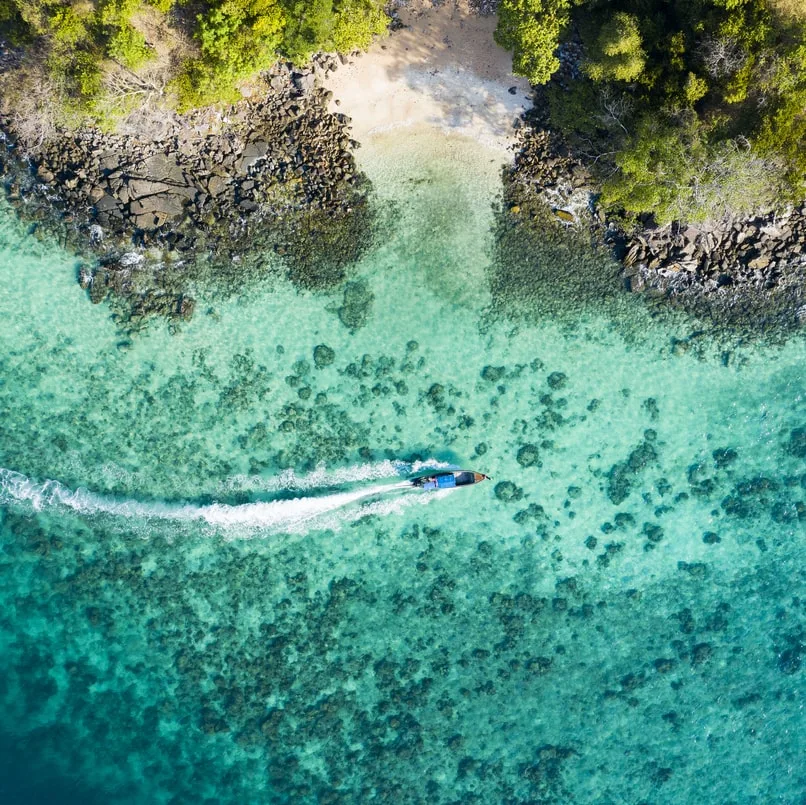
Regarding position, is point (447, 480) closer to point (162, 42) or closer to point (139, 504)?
point (139, 504)

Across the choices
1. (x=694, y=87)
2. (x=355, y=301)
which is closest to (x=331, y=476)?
(x=355, y=301)

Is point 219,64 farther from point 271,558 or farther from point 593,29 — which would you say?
point 271,558

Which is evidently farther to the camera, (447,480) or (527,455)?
(527,455)

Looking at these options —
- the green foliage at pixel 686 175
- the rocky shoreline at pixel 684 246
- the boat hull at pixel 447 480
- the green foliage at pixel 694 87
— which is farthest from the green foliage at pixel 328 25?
the boat hull at pixel 447 480

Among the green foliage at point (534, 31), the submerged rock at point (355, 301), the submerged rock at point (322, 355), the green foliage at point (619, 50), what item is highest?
the green foliage at point (534, 31)

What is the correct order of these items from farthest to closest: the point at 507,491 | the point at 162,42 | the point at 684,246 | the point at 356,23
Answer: the point at 507,491 → the point at 684,246 → the point at 162,42 → the point at 356,23

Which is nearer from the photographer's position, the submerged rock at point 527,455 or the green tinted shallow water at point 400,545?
the green tinted shallow water at point 400,545

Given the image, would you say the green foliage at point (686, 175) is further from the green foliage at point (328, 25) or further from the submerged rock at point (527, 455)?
the green foliage at point (328, 25)
